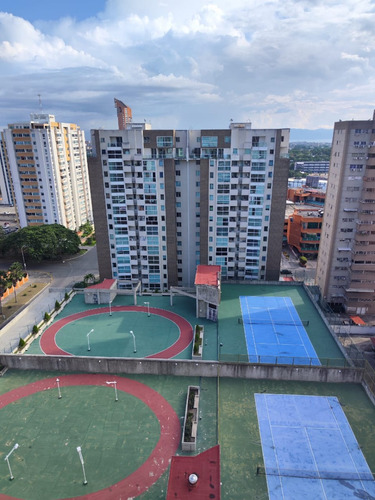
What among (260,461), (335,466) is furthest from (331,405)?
(260,461)

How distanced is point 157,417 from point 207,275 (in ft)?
86.4

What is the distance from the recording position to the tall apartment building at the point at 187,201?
6159 centimetres

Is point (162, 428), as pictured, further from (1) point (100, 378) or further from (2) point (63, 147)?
(2) point (63, 147)

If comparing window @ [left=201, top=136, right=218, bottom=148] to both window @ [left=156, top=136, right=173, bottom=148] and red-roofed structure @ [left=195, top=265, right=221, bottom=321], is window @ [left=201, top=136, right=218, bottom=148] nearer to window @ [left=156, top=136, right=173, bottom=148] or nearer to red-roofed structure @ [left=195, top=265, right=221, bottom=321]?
window @ [left=156, top=136, right=173, bottom=148]

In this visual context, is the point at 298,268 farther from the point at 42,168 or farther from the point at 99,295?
the point at 42,168

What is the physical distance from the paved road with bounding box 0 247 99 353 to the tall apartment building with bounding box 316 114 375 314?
57.7m

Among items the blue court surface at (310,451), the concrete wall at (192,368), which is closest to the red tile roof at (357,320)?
the concrete wall at (192,368)

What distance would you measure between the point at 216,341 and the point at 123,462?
20.5 metres

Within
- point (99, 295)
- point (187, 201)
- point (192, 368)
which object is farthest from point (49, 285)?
point (192, 368)

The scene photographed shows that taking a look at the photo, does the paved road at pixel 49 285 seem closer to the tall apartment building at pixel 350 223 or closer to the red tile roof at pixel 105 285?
the red tile roof at pixel 105 285

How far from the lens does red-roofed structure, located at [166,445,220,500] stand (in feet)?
78.2

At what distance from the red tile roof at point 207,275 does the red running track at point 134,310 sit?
273 inches

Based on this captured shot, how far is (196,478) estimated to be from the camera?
24328 mm

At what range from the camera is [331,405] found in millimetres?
37406
